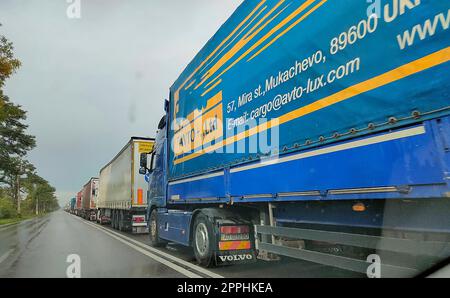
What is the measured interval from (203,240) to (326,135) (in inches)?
156

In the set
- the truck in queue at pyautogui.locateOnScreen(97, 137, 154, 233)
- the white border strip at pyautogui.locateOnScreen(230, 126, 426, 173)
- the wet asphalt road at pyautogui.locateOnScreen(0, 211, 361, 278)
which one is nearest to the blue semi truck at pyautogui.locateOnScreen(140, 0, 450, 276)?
the white border strip at pyautogui.locateOnScreen(230, 126, 426, 173)

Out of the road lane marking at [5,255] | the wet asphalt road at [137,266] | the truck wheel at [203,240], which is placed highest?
the truck wheel at [203,240]

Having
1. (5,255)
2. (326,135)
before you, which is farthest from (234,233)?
(5,255)

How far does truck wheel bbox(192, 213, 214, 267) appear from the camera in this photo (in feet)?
22.9

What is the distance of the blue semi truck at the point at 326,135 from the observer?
318 centimetres

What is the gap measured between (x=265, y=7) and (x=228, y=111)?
184cm

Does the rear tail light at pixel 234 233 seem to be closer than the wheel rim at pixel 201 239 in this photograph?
Yes

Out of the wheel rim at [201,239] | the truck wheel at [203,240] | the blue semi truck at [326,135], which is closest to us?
the blue semi truck at [326,135]

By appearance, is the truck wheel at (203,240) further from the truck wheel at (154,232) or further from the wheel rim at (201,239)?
the truck wheel at (154,232)

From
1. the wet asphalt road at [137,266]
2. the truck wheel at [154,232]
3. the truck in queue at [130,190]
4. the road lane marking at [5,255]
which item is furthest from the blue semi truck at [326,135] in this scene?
the truck in queue at [130,190]

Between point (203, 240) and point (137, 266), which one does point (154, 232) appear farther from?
point (203, 240)

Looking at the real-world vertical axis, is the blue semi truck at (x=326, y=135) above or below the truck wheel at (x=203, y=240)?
above

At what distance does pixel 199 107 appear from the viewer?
8.20 m

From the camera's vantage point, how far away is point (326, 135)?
14.1ft
